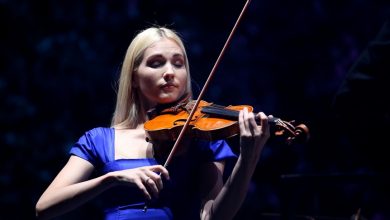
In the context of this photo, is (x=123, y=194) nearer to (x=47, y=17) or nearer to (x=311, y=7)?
(x=47, y=17)

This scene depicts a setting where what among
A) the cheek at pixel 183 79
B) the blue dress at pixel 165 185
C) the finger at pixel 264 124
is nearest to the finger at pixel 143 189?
the blue dress at pixel 165 185

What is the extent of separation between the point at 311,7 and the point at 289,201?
1.58 meters

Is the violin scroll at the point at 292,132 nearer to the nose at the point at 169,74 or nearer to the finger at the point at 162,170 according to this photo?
the finger at the point at 162,170

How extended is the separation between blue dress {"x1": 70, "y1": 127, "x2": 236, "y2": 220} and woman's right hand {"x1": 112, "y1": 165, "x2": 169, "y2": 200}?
18 cm

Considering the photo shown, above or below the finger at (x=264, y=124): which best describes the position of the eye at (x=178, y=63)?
above

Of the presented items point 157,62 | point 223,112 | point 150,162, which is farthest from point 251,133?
point 157,62

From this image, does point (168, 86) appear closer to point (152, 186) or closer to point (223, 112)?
point (223, 112)

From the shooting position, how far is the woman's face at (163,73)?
1.92m

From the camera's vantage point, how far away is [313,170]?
123 inches

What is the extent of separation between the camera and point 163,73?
75.7 inches

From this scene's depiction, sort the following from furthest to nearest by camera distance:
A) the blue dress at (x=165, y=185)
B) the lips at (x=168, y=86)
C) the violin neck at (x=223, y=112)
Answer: the lips at (x=168, y=86) < the blue dress at (x=165, y=185) < the violin neck at (x=223, y=112)

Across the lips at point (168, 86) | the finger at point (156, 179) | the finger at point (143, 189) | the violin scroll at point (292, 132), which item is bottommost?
the finger at point (143, 189)

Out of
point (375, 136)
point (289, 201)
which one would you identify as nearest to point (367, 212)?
point (289, 201)

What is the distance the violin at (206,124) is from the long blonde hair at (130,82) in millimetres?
133
